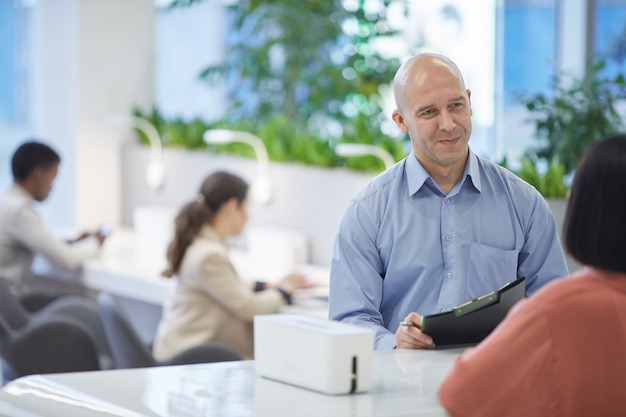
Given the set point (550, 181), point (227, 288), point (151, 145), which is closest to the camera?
point (227, 288)

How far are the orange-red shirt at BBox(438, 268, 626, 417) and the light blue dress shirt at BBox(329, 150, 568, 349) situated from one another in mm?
716

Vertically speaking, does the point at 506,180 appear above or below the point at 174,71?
above

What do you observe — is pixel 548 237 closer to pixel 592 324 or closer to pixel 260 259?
pixel 592 324

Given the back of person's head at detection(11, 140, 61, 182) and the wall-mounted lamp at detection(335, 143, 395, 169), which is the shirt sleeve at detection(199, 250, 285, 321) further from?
the back of person's head at detection(11, 140, 61, 182)

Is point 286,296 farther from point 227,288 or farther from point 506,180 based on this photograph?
point 506,180

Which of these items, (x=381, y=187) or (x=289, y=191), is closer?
(x=381, y=187)

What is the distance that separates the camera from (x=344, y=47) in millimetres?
7039

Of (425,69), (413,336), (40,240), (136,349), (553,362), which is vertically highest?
(425,69)

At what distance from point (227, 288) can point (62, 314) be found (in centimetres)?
99

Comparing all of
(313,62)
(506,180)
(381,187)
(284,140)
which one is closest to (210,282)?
(284,140)

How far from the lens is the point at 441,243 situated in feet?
8.19

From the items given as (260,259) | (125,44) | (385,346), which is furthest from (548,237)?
(125,44)

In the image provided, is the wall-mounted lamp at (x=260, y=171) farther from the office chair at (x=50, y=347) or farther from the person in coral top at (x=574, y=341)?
the person in coral top at (x=574, y=341)

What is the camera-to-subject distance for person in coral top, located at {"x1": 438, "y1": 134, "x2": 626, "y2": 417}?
1704 millimetres
